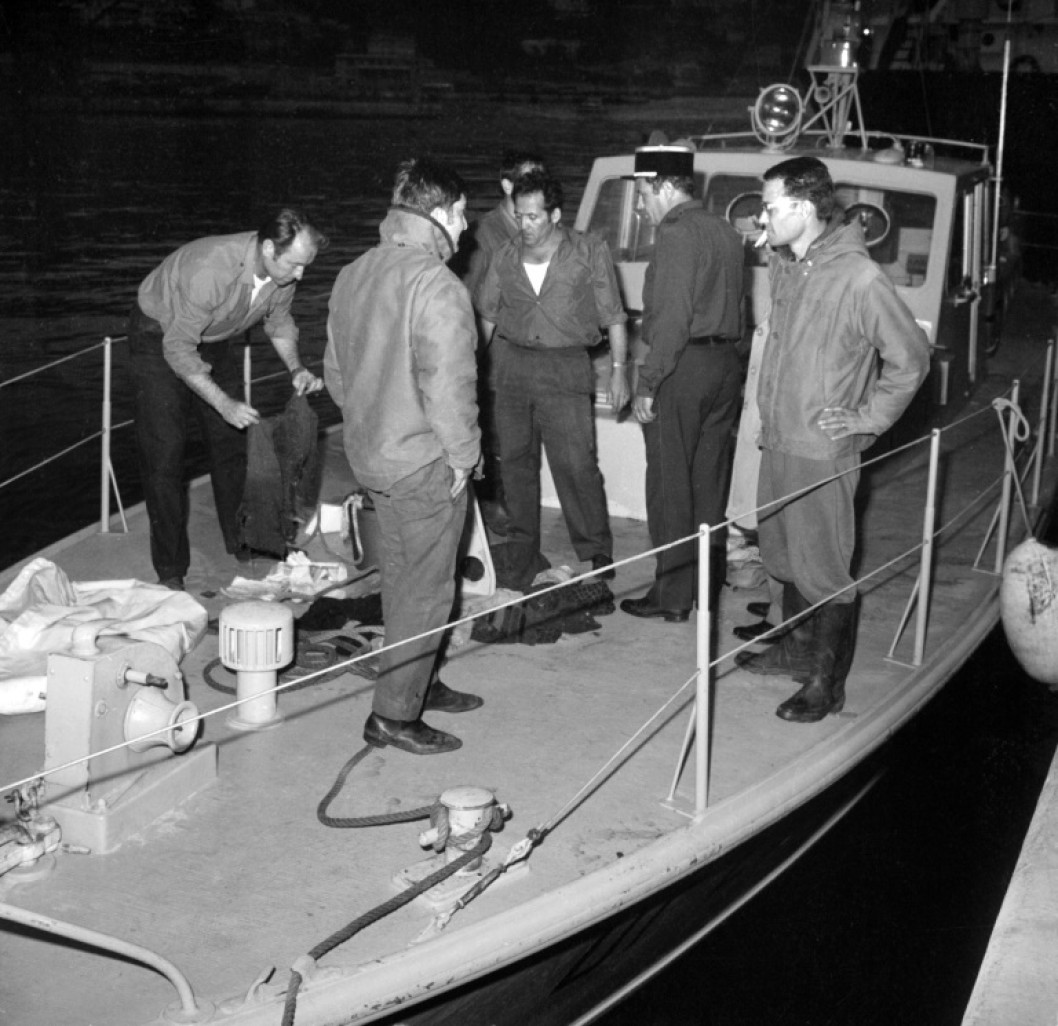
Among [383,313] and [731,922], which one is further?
[731,922]

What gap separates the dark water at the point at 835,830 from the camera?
5.03 m

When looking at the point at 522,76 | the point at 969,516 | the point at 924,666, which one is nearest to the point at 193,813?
the point at 924,666

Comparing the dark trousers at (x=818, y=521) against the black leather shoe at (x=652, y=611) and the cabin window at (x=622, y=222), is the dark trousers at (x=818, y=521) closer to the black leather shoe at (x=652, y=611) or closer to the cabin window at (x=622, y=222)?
the black leather shoe at (x=652, y=611)

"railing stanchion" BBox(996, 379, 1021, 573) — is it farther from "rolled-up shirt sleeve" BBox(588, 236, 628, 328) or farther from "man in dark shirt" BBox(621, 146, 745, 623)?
"rolled-up shirt sleeve" BBox(588, 236, 628, 328)

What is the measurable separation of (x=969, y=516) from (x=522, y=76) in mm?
96201

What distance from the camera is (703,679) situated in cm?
379

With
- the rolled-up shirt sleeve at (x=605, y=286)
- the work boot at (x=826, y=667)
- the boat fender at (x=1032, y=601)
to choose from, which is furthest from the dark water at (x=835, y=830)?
the rolled-up shirt sleeve at (x=605, y=286)

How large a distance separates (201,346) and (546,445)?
A: 145cm

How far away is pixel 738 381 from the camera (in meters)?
5.59

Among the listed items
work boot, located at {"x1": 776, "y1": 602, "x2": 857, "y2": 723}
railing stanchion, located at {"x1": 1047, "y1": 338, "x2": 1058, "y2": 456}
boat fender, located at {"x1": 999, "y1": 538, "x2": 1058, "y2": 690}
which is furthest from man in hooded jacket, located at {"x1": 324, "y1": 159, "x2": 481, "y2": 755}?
railing stanchion, located at {"x1": 1047, "y1": 338, "x2": 1058, "y2": 456}

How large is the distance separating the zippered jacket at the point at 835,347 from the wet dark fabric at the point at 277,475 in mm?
2053

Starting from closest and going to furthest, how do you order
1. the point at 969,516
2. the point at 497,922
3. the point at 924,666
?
the point at 497,922 < the point at 924,666 < the point at 969,516

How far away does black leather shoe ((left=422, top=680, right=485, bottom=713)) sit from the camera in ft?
15.3

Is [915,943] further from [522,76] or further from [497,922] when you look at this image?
[522,76]
